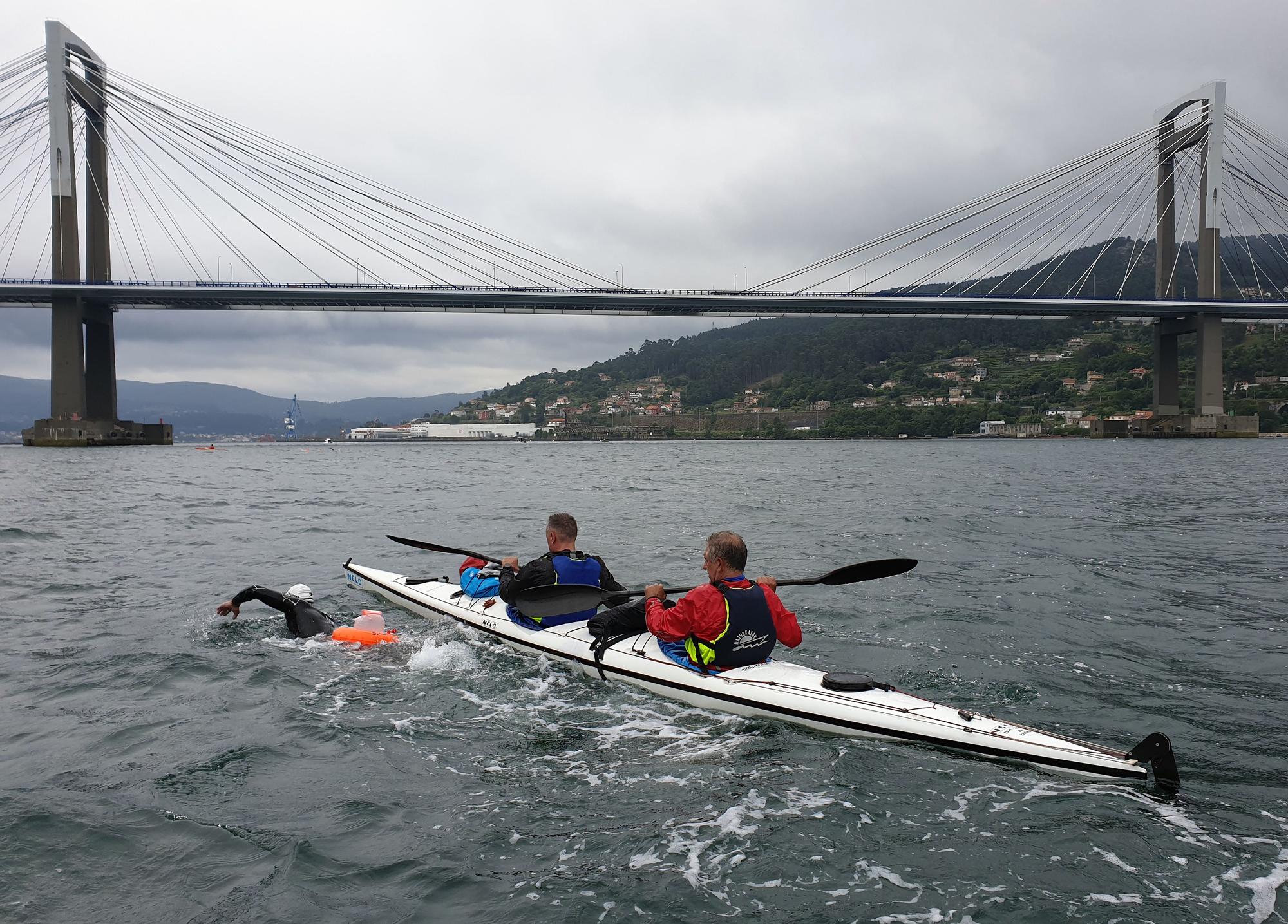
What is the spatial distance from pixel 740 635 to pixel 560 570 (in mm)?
1665

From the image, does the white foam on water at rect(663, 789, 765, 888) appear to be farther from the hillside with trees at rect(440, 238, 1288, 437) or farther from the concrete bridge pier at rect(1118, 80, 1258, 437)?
the concrete bridge pier at rect(1118, 80, 1258, 437)

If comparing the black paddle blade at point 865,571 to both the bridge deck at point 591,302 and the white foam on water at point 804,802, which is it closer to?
the white foam on water at point 804,802

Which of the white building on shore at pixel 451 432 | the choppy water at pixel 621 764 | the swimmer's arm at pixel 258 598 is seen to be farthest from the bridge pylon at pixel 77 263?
the white building on shore at pixel 451 432

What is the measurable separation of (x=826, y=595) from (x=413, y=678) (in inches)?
180

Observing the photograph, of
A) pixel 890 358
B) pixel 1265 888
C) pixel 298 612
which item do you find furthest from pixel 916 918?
pixel 890 358

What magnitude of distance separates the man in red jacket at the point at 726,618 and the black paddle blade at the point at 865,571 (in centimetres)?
142

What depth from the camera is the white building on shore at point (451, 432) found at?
9844 cm

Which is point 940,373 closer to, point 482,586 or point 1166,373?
point 1166,373

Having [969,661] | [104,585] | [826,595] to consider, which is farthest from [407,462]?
[969,661]

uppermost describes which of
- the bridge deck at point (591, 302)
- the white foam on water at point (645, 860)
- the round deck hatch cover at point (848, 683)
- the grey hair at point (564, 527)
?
the bridge deck at point (591, 302)

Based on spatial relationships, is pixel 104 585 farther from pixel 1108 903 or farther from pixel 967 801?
pixel 1108 903

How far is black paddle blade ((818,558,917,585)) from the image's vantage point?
21.0 ft

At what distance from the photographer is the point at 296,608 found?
6.83 meters

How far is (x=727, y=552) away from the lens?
15.7 feet
